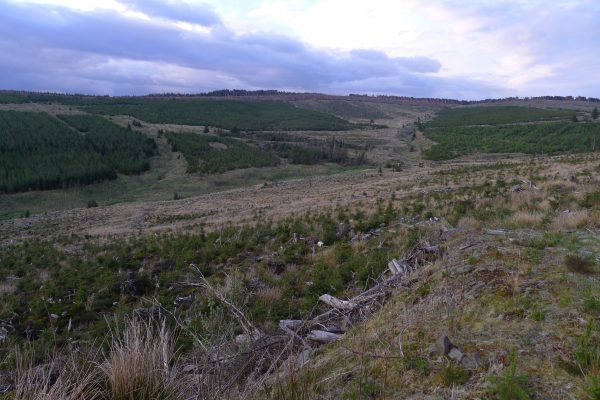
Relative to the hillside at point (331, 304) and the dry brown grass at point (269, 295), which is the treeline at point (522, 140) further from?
the dry brown grass at point (269, 295)

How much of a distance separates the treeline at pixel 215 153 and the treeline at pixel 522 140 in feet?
63.4

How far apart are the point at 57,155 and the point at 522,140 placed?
167 feet

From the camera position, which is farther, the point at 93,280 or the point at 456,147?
the point at 456,147

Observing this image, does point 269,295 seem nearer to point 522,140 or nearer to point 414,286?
point 414,286

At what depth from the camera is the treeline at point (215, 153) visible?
48438 millimetres

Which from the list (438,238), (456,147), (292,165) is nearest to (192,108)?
(292,165)

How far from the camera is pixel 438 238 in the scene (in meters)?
7.93

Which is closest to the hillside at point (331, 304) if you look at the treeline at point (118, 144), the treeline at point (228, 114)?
the treeline at point (118, 144)

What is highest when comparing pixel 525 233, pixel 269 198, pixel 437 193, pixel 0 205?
pixel 525 233

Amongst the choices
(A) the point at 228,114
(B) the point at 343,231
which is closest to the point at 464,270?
(B) the point at 343,231

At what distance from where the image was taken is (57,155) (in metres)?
46.8

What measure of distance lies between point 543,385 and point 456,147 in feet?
178

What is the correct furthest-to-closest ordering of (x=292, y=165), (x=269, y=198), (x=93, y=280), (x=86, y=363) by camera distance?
(x=292, y=165) < (x=269, y=198) < (x=93, y=280) < (x=86, y=363)

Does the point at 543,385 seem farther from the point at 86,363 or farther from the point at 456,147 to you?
the point at 456,147
